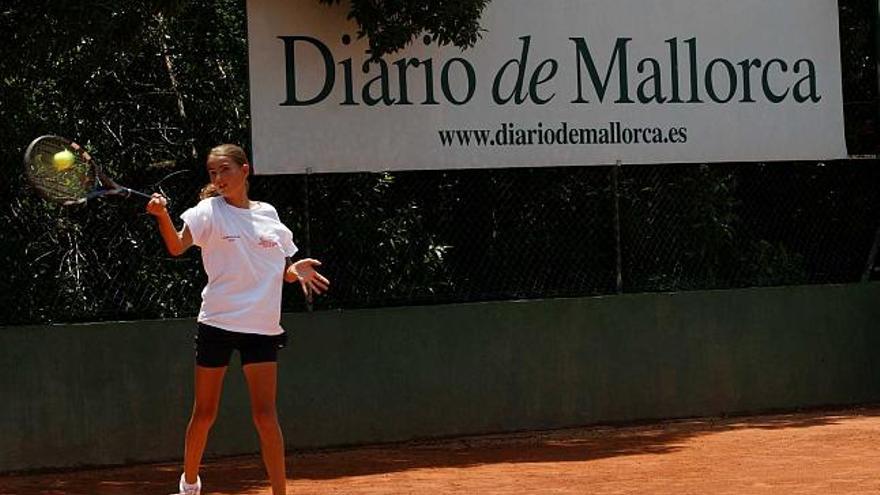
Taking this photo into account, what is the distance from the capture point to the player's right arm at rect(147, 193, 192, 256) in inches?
276

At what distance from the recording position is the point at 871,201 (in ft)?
44.8

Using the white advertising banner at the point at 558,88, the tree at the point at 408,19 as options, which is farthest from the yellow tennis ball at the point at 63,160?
the tree at the point at 408,19

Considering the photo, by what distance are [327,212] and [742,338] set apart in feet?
11.8

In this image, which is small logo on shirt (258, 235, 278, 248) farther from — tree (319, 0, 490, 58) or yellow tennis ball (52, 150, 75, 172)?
tree (319, 0, 490, 58)

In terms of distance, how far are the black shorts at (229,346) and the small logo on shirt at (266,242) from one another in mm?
429

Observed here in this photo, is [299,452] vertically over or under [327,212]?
under

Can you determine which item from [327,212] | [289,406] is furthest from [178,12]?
[289,406]

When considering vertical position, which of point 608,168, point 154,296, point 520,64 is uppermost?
point 520,64

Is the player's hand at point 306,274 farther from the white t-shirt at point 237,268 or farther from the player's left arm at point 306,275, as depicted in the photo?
the white t-shirt at point 237,268

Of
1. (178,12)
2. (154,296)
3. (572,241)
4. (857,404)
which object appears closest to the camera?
(178,12)

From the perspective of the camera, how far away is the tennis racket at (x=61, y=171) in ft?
24.3

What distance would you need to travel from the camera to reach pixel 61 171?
7418 mm

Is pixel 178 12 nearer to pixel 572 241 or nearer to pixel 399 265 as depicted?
pixel 399 265

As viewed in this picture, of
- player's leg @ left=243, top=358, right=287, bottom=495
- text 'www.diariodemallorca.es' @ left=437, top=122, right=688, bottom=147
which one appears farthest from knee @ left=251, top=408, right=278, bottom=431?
text 'www.diariodemallorca.es' @ left=437, top=122, right=688, bottom=147
